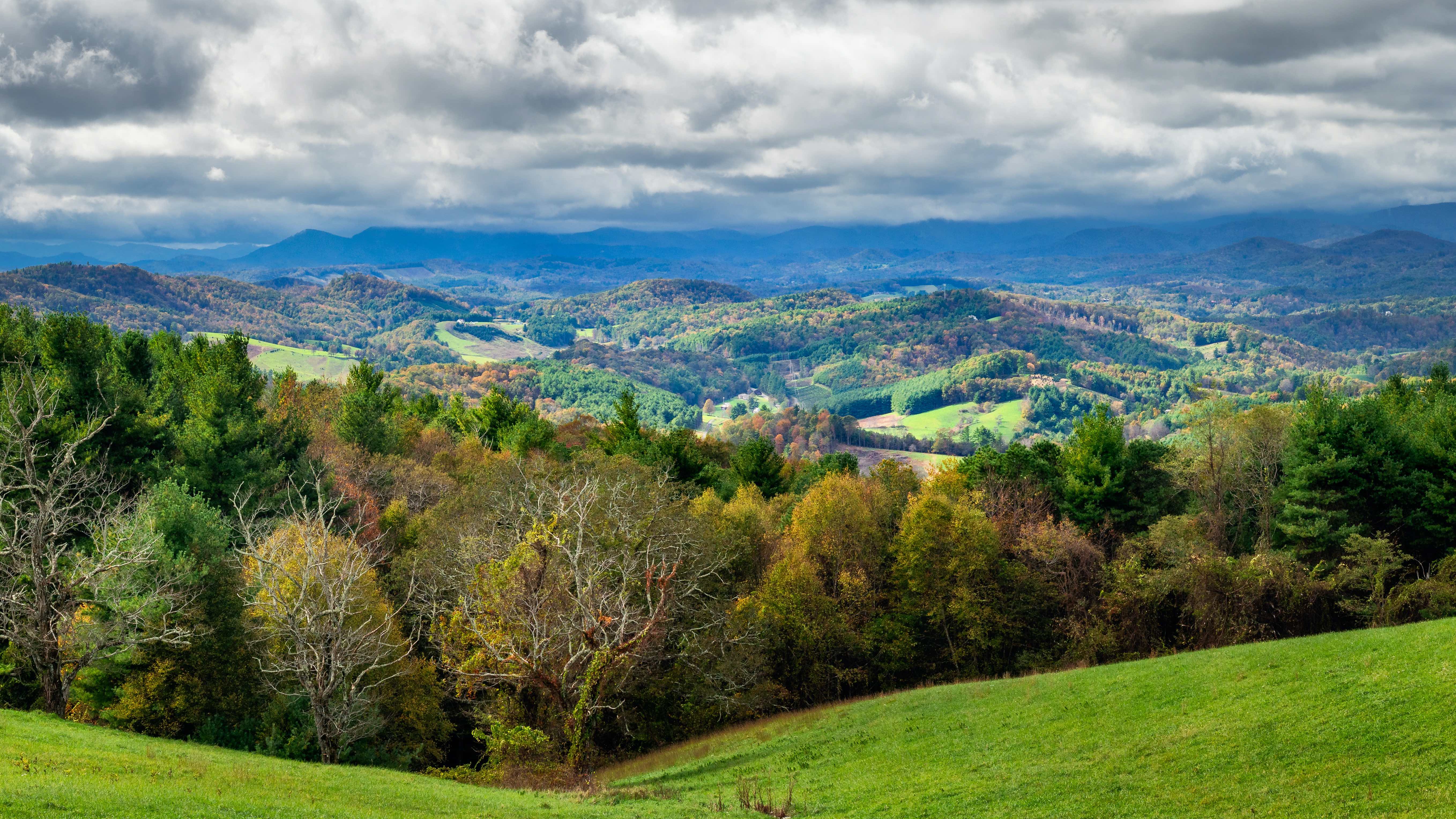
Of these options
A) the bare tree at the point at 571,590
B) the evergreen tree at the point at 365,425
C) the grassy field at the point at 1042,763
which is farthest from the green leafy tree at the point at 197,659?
the evergreen tree at the point at 365,425

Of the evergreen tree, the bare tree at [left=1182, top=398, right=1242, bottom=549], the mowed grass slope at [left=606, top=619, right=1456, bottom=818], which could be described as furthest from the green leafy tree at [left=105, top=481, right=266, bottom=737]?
Answer: the bare tree at [left=1182, top=398, right=1242, bottom=549]

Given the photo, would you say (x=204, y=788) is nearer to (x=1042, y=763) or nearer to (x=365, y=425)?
(x=1042, y=763)

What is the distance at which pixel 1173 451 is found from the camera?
5656 centimetres

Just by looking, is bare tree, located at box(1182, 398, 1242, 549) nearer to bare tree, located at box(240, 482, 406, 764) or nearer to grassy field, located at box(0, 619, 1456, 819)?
grassy field, located at box(0, 619, 1456, 819)

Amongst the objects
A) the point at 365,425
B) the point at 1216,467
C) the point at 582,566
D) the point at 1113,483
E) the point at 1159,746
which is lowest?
the point at 1159,746

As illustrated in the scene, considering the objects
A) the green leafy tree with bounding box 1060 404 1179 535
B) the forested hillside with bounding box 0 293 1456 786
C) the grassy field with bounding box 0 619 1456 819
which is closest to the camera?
the grassy field with bounding box 0 619 1456 819

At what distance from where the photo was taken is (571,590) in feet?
123

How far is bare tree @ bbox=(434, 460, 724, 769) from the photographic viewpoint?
3003 cm

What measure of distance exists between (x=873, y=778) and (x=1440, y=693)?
16.3 meters

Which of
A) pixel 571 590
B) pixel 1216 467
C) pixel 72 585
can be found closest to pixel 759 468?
pixel 1216 467

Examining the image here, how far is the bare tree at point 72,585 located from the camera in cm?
3097

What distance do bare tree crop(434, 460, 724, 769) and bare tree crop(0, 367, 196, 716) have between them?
435 inches

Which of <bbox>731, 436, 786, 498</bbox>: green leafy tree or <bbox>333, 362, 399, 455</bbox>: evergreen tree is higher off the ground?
<bbox>333, 362, 399, 455</bbox>: evergreen tree

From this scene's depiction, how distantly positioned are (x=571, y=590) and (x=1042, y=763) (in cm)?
2109
